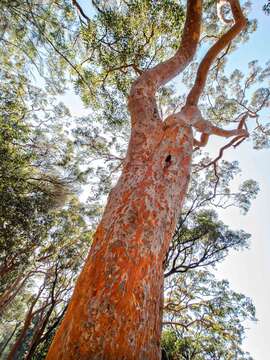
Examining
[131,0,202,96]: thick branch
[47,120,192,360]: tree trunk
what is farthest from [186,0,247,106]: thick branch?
[47,120,192,360]: tree trunk

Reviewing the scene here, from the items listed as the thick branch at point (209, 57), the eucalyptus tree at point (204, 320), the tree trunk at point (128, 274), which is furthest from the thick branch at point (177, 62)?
the eucalyptus tree at point (204, 320)

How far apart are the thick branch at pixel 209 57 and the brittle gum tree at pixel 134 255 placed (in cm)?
116

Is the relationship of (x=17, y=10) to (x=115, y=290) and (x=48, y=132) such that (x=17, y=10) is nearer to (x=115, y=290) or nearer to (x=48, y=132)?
(x=48, y=132)

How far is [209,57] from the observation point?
4.34 metres

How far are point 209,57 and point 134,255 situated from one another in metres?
4.10

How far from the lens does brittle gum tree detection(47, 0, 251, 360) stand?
1.26m

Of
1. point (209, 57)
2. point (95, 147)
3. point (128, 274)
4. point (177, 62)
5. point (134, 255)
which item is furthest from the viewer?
point (95, 147)

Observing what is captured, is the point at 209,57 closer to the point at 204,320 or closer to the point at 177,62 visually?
the point at 177,62

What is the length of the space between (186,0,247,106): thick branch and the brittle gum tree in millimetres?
1163

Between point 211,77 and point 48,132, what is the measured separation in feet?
22.4

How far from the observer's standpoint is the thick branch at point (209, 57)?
3918mm

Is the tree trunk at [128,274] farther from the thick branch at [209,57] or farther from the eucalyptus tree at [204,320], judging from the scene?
the eucalyptus tree at [204,320]

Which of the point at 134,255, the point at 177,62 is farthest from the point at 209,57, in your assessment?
the point at 134,255

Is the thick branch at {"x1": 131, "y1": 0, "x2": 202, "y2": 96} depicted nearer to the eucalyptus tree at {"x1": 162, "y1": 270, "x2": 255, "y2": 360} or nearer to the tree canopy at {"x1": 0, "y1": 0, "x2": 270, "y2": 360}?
the tree canopy at {"x1": 0, "y1": 0, "x2": 270, "y2": 360}
